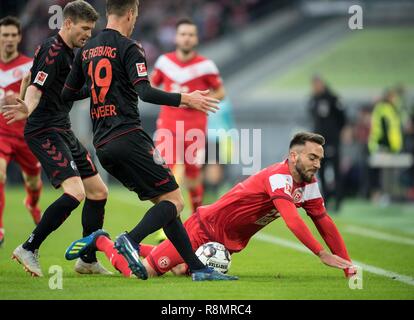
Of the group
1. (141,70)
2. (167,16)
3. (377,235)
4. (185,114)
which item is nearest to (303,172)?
(141,70)

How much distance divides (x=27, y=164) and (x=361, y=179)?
39.2 feet

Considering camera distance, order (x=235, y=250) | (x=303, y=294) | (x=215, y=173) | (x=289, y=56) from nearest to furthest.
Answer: (x=303, y=294) → (x=235, y=250) → (x=215, y=173) → (x=289, y=56)

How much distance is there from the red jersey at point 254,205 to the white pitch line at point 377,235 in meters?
3.90

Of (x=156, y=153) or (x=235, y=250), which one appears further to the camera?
(x=235, y=250)

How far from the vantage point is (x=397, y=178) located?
2142cm

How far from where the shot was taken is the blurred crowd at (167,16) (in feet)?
88.7

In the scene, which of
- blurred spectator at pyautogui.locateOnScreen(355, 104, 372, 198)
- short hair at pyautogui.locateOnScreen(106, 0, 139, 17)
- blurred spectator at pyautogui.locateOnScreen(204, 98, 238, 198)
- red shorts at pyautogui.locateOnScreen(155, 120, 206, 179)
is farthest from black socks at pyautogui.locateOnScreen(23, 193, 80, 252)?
blurred spectator at pyautogui.locateOnScreen(355, 104, 372, 198)

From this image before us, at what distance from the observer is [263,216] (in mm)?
8320

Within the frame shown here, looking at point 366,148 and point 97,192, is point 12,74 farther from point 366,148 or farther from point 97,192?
point 366,148

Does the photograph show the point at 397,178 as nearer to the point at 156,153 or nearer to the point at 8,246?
the point at 8,246

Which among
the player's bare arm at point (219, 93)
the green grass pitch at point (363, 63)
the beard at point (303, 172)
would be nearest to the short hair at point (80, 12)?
the beard at point (303, 172)

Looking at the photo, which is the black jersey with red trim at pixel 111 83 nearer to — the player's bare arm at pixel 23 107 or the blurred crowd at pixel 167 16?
the player's bare arm at pixel 23 107
